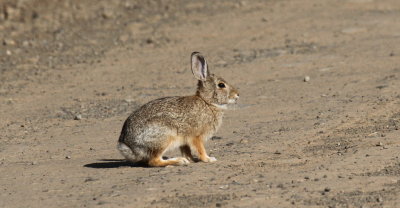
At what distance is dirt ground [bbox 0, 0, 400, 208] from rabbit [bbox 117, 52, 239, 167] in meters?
0.20

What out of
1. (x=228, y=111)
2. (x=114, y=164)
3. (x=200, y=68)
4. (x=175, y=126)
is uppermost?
(x=200, y=68)

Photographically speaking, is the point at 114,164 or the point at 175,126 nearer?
the point at 175,126

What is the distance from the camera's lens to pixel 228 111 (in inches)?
442

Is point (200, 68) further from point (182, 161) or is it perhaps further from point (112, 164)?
point (112, 164)

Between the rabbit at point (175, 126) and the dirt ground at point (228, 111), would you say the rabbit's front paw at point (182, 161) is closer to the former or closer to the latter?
the rabbit at point (175, 126)

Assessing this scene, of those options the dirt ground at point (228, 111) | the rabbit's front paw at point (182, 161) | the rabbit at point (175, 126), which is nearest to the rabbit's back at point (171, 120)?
the rabbit at point (175, 126)

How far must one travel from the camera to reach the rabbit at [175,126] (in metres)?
8.36

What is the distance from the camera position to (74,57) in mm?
15688

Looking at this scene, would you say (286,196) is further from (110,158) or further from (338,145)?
(110,158)

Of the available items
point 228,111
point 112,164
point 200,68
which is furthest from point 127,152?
point 228,111

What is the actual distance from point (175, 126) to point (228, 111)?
283 cm

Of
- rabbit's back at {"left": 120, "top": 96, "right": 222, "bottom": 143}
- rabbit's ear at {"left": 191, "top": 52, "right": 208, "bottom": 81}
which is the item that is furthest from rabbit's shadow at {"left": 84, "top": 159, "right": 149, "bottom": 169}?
rabbit's ear at {"left": 191, "top": 52, "right": 208, "bottom": 81}

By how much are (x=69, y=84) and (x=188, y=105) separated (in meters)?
5.57

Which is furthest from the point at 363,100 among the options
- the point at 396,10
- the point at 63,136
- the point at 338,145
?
the point at 396,10
